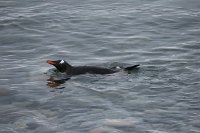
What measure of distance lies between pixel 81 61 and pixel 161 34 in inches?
145

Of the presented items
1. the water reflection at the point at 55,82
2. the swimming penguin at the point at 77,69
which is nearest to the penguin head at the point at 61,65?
the swimming penguin at the point at 77,69

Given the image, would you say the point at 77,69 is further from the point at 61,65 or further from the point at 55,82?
the point at 55,82

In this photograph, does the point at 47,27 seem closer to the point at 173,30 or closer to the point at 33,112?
the point at 173,30

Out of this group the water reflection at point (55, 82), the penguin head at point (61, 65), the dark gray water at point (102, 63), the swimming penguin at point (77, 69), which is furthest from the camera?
the penguin head at point (61, 65)

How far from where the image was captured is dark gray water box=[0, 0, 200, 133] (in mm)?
11594

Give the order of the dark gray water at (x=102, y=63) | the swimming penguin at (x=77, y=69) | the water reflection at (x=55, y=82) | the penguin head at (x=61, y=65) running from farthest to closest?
1. the penguin head at (x=61, y=65)
2. the swimming penguin at (x=77, y=69)
3. the water reflection at (x=55, y=82)
4. the dark gray water at (x=102, y=63)

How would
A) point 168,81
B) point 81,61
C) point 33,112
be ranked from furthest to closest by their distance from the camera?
point 81,61 → point 168,81 → point 33,112

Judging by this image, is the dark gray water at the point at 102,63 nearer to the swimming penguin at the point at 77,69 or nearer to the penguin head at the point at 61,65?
the swimming penguin at the point at 77,69

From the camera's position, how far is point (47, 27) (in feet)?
63.6

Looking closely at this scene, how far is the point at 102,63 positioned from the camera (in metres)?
15.8

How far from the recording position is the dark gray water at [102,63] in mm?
11594

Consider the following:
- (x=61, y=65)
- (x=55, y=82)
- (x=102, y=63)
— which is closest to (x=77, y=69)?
(x=61, y=65)

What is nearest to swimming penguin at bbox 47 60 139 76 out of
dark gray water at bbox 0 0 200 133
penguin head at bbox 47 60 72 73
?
penguin head at bbox 47 60 72 73

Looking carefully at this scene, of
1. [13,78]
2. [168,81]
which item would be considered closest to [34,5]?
[13,78]
